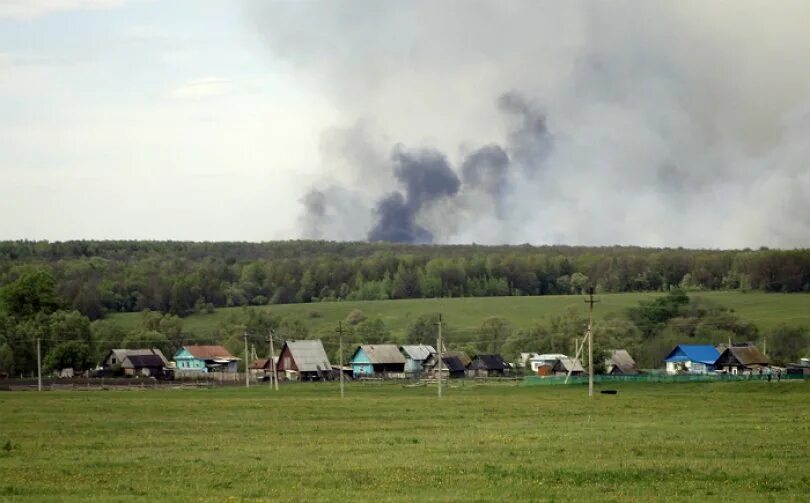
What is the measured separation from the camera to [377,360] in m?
131

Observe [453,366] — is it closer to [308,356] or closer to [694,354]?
[308,356]

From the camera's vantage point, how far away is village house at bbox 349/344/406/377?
130875 millimetres

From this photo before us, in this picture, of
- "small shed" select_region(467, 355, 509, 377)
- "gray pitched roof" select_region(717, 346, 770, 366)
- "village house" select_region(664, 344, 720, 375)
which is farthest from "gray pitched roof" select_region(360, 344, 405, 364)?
"gray pitched roof" select_region(717, 346, 770, 366)

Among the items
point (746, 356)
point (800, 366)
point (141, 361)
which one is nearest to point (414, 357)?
point (141, 361)

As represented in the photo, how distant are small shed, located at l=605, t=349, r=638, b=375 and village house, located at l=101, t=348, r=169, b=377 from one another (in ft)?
156

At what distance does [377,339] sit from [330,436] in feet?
341

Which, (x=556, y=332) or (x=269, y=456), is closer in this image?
(x=269, y=456)

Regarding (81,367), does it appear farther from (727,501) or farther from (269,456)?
(727,501)

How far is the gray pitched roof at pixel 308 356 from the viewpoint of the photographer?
122 metres

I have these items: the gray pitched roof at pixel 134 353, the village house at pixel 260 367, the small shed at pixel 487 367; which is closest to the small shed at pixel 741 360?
the small shed at pixel 487 367

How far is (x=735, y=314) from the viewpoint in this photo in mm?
150625

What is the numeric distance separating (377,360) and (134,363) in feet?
86.0

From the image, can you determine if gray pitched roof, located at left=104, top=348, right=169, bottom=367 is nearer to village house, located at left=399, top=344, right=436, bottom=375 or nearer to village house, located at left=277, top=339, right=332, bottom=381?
village house, located at left=277, top=339, right=332, bottom=381

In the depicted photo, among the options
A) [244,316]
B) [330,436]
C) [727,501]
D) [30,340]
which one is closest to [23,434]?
[330,436]
